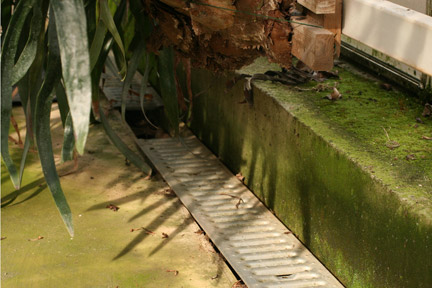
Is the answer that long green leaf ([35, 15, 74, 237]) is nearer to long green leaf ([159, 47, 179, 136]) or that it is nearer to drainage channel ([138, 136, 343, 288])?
drainage channel ([138, 136, 343, 288])

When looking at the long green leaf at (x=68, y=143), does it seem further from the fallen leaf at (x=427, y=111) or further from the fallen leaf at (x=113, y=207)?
the fallen leaf at (x=427, y=111)

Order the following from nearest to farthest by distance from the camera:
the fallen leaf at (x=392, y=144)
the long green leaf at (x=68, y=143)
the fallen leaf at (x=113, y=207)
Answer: the fallen leaf at (x=392, y=144) < the long green leaf at (x=68, y=143) < the fallen leaf at (x=113, y=207)

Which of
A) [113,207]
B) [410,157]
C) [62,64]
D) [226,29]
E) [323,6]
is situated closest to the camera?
[62,64]

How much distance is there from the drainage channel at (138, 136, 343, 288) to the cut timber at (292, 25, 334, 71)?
70 centimetres

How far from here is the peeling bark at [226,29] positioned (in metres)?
2.12

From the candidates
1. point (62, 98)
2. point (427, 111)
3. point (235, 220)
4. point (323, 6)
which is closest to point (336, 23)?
point (323, 6)

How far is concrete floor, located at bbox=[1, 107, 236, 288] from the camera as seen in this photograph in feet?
7.58

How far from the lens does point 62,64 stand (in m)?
1.67

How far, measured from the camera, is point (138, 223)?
2.71 m

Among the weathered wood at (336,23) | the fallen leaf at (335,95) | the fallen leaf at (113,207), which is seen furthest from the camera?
the fallen leaf at (113,207)

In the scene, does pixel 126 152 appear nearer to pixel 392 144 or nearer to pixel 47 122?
pixel 47 122

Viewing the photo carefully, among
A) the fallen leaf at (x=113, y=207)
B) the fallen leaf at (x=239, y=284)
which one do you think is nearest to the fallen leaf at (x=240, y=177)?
the fallen leaf at (x=113, y=207)

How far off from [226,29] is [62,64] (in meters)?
0.73

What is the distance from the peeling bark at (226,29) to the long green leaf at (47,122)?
40 cm
